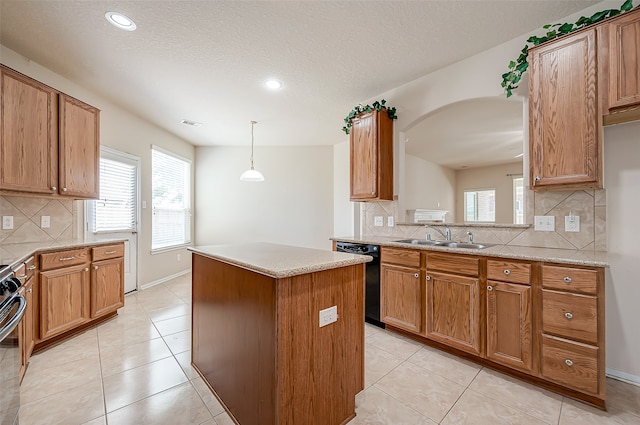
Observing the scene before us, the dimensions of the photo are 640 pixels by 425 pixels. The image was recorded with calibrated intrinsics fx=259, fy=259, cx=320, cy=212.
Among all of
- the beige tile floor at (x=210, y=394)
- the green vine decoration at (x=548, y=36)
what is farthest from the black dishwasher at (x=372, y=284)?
the green vine decoration at (x=548, y=36)

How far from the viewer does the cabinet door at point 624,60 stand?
1.59 m

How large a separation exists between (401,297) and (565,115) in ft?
6.32

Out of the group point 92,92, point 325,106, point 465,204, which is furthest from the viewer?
point 465,204

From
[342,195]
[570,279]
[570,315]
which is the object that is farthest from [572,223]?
[342,195]

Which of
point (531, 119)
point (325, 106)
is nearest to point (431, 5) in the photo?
point (531, 119)

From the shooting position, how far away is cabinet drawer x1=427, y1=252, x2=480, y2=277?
81.9 inches

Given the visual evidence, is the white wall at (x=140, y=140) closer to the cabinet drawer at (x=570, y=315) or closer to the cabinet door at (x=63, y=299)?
the cabinet door at (x=63, y=299)

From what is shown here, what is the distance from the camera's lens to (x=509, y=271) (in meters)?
1.90

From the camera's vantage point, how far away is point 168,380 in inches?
74.9

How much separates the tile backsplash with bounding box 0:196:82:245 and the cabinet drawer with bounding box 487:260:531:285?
13.4 ft

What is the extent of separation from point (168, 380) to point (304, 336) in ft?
4.45

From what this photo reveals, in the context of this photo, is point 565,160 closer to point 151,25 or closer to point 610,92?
point 610,92

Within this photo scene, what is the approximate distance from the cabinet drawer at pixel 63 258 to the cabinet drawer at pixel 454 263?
3.34 meters

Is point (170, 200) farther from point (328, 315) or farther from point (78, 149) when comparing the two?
point (328, 315)
